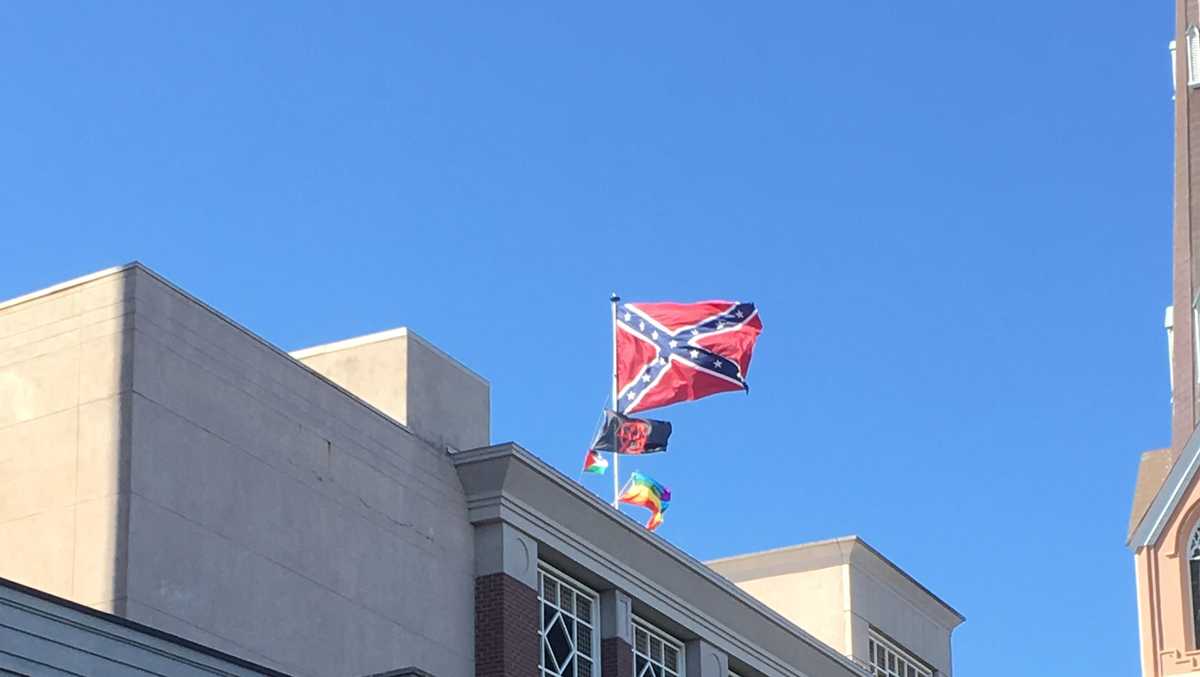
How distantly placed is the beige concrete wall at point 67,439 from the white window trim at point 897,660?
18.9 meters

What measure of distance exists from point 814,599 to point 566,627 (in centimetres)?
1028

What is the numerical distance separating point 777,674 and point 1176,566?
32.2m

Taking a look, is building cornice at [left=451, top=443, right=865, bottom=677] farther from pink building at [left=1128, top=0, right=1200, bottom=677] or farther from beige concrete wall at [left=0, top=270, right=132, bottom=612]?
pink building at [left=1128, top=0, right=1200, bottom=677]

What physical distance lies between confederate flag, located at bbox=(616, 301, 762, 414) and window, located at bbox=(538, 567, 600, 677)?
171 inches

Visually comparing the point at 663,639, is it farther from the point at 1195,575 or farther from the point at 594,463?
the point at 1195,575

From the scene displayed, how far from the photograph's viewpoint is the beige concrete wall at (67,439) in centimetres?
2561

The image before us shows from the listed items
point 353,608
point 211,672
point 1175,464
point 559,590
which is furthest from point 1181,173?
point 211,672

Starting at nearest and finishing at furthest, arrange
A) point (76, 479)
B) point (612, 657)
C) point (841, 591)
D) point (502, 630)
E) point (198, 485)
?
point (76, 479) → point (198, 485) → point (502, 630) → point (612, 657) → point (841, 591)

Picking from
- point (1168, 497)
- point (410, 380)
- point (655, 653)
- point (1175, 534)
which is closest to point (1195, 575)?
point (1175, 534)

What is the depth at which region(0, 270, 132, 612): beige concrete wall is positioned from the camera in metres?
25.6

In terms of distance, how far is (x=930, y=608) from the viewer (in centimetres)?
4556

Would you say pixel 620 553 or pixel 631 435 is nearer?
pixel 620 553

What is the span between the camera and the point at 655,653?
35.3 meters

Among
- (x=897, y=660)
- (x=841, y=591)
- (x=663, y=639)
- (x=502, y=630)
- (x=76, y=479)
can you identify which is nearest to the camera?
(x=76, y=479)
